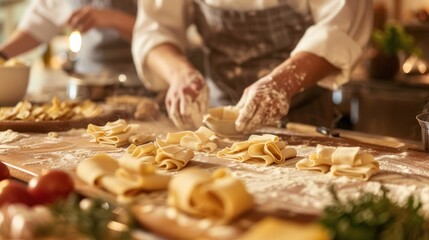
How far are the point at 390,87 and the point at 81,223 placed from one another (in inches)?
109

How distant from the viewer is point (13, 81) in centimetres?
217

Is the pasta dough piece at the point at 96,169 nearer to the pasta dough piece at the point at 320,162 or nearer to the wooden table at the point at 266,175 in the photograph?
the wooden table at the point at 266,175

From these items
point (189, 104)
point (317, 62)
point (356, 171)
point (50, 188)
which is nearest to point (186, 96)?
point (189, 104)

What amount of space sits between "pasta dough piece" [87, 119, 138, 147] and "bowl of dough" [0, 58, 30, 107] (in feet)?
1.91

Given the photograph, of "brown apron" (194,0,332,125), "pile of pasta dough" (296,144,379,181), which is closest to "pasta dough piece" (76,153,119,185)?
"pile of pasta dough" (296,144,379,181)

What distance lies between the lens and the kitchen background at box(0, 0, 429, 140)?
3.27 meters

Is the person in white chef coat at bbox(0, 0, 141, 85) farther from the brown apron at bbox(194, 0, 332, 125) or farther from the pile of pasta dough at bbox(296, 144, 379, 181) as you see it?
the pile of pasta dough at bbox(296, 144, 379, 181)

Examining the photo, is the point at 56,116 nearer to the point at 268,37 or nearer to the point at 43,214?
the point at 268,37

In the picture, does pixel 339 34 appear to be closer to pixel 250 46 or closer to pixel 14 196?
pixel 250 46

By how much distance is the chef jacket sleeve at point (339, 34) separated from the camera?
186cm

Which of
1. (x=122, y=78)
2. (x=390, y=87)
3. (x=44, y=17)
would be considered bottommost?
(x=390, y=87)

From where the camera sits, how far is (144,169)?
113cm

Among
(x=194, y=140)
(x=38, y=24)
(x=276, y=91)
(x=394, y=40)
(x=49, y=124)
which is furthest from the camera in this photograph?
(x=394, y=40)

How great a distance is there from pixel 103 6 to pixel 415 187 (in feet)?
6.57
